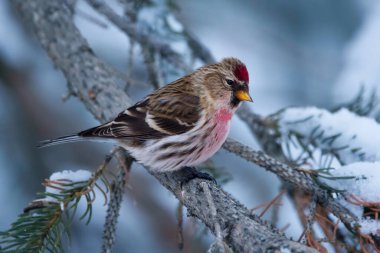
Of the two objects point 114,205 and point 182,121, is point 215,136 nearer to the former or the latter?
point 182,121

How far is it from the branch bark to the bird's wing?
68mm

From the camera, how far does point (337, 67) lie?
3.25 m

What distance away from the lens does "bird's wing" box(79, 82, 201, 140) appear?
1.96 metres

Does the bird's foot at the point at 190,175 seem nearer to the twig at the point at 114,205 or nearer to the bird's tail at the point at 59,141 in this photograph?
the twig at the point at 114,205

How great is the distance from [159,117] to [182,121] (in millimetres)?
92

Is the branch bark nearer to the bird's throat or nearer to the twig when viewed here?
the twig

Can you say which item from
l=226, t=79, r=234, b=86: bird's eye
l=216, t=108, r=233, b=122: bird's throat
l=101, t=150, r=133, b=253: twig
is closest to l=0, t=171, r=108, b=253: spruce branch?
l=101, t=150, r=133, b=253: twig

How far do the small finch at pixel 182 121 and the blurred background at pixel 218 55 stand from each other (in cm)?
16

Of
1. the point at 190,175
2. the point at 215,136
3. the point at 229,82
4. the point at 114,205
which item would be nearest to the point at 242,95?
the point at 229,82

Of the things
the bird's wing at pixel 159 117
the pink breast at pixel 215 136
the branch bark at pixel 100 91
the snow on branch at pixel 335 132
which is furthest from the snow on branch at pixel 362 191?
the bird's wing at pixel 159 117

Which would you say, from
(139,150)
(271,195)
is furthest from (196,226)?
(271,195)

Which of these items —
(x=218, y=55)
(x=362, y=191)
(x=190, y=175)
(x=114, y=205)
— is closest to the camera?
(x=362, y=191)

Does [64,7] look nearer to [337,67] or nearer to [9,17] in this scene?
[9,17]

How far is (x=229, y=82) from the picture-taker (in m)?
2.14
